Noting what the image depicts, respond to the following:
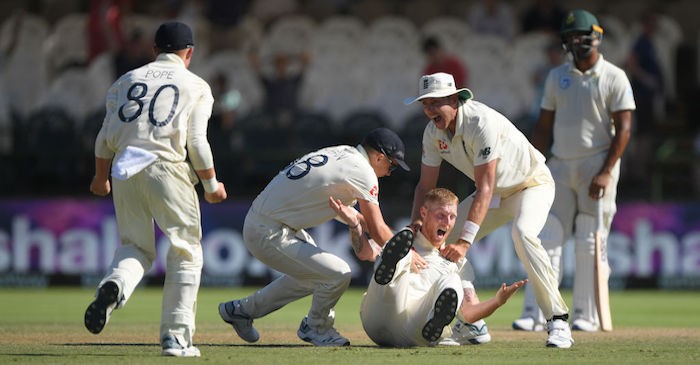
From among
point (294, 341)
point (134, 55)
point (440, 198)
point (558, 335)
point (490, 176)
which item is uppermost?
point (490, 176)

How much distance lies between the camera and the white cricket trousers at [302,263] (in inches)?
359

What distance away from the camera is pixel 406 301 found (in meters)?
8.72

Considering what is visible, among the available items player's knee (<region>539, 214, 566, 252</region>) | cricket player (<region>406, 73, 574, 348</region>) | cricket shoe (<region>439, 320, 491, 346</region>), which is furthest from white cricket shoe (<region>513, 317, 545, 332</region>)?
cricket shoe (<region>439, 320, 491, 346</region>)

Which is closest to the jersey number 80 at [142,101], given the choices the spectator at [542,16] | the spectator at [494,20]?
the spectator at [542,16]

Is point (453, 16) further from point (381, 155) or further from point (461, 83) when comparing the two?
point (381, 155)

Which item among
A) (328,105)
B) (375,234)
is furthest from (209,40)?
(375,234)

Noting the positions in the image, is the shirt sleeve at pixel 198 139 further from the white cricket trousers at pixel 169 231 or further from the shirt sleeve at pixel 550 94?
the shirt sleeve at pixel 550 94

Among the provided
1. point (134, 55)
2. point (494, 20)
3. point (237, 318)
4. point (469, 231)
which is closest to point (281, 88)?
point (134, 55)

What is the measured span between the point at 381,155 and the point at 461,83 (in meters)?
8.72

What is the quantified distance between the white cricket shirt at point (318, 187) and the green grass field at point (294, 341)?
97 centimetres

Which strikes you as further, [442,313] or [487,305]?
[487,305]

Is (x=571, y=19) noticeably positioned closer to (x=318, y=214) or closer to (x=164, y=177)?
(x=318, y=214)

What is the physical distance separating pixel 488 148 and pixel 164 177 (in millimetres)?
2387

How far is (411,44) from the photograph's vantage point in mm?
20250
